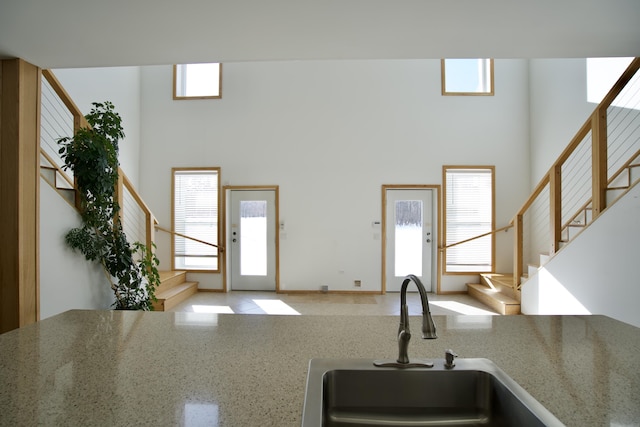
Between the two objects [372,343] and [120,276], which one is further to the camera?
[120,276]

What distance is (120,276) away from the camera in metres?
3.58

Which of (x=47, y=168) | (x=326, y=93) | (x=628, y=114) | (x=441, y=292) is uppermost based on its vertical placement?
(x=326, y=93)

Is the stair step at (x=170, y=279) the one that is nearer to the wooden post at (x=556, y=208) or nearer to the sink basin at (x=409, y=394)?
the sink basin at (x=409, y=394)

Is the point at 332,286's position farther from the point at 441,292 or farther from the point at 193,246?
the point at 193,246

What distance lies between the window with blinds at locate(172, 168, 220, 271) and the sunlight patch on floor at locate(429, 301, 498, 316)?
363 cm

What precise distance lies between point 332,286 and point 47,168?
412cm

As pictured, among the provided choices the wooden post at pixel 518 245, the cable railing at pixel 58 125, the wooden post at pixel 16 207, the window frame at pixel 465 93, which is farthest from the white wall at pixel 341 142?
the wooden post at pixel 16 207

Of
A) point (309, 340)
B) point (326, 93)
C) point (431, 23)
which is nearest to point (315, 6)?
point (431, 23)

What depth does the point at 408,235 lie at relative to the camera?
5.97 metres

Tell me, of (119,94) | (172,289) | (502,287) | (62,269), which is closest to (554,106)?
(502,287)

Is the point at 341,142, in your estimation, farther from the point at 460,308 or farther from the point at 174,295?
the point at 174,295

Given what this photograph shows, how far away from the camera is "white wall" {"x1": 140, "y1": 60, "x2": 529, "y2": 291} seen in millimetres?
5875

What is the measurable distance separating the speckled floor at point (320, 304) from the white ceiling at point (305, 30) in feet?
10.2

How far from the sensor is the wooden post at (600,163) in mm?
3098
